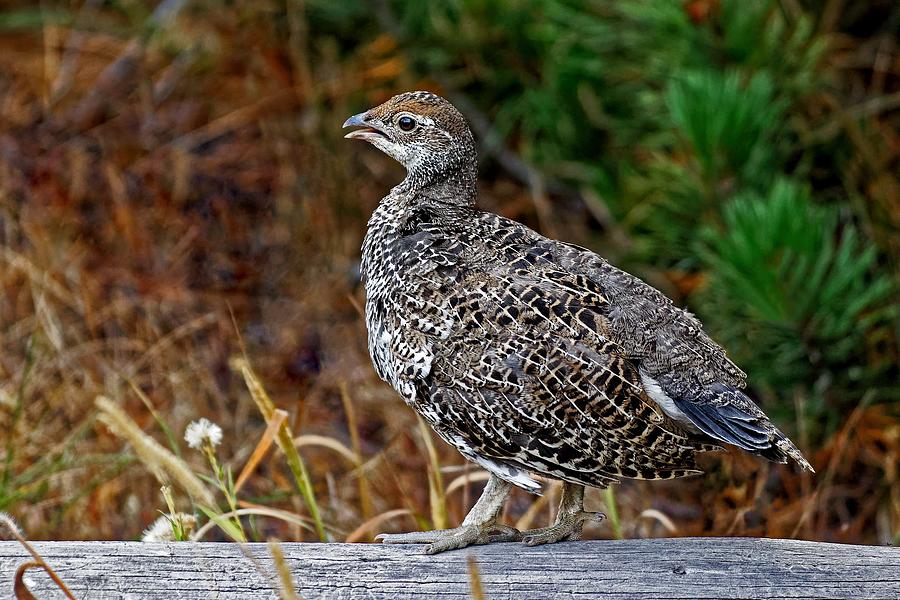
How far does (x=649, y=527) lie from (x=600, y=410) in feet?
6.17

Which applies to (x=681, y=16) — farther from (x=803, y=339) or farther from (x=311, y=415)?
(x=311, y=415)

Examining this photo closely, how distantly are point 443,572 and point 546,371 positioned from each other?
571mm

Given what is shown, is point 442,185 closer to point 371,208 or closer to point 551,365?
point 551,365

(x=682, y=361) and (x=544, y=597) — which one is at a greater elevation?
(x=682, y=361)

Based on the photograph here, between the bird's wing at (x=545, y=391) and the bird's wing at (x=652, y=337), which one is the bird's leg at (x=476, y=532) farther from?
the bird's wing at (x=652, y=337)

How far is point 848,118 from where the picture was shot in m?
5.13

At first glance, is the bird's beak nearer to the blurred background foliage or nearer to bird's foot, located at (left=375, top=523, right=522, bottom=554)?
the blurred background foliage

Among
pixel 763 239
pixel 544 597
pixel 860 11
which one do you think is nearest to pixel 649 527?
pixel 763 239

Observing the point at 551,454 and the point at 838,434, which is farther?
the point at 838,434

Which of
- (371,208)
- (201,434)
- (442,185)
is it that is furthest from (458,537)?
(371,208)

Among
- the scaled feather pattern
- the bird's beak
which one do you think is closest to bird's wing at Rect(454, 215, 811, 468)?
the scaled feather pattern

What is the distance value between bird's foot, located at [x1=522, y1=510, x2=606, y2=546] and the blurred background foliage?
439mm

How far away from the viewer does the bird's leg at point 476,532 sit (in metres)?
2.98

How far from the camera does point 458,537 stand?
298cm
